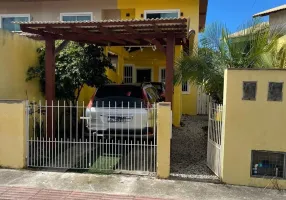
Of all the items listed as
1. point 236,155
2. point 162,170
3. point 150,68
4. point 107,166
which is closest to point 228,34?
point 236,155

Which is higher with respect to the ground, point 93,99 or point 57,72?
point 57,72

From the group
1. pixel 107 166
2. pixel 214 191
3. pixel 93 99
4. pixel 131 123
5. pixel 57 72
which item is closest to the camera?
pixel 214 191

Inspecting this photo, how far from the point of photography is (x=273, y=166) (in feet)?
18.4

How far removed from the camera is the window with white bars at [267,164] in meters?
5.59

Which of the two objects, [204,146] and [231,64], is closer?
[231,64]

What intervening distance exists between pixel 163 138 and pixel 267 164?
80.6 inches

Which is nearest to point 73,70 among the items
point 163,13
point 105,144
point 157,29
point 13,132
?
point 105,144

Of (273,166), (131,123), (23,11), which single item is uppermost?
(23,11)

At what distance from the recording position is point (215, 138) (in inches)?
252

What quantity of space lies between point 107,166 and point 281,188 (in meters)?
3.51

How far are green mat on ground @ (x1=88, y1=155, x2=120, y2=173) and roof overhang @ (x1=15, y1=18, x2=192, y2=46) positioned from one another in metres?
3.11

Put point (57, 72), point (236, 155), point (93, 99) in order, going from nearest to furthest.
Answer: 1. point (236, 155)
2. point (93, 99)
3. point (57, 72)

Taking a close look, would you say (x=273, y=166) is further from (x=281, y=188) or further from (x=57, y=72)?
(x=57, y=72)

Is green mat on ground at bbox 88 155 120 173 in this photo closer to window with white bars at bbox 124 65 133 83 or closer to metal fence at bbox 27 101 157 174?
metal fence at bbox 27 101 157 174
